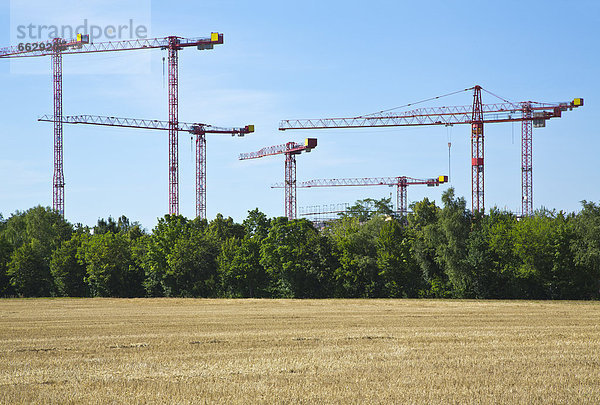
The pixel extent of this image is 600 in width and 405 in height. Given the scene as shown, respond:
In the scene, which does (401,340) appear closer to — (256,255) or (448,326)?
(448,326)

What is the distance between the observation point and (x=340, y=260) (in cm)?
9606

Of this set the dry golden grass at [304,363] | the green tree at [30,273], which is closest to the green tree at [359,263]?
the green tree at [30,273]

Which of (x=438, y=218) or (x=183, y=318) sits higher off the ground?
(x=438, y=218)

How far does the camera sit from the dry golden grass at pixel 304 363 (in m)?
20.6

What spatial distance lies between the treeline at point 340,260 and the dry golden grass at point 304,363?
41.2 m

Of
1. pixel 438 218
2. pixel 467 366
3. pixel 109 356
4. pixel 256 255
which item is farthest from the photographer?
pixel 256 255

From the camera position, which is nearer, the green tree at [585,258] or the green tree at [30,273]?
the green tree at [585,258]

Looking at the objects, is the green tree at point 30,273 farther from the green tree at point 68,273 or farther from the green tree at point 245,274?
the green tree at point 245,274

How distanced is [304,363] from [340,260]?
229ft

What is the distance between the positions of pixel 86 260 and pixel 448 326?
→ 254 ft

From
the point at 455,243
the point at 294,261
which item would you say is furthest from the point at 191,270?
the point at 455,243

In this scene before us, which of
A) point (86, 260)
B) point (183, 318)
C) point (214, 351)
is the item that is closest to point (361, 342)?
point (214, 351)

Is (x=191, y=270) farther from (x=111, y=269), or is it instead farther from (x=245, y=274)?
(x=111, y=269)

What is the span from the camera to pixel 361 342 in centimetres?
3344
